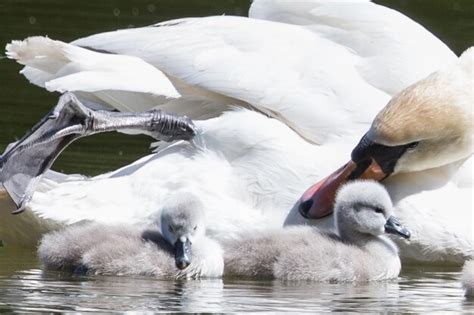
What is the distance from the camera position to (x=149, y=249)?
8.87m

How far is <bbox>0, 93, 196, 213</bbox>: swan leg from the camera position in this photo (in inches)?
387

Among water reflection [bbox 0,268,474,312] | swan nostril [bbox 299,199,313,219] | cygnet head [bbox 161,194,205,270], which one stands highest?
swan nostril [bbox 299,199,313,219]

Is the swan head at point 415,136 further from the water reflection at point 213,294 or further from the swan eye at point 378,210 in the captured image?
the water reflection at point 213,294

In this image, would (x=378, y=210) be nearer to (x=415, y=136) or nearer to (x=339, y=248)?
(x=339, y=248)

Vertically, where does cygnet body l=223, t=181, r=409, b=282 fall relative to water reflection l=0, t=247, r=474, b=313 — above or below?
above

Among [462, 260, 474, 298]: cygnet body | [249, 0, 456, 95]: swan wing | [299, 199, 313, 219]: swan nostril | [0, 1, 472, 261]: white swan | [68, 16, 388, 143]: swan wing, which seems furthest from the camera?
[249, 0, 456, 95]: swan wing

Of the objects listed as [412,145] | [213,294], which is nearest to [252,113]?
[412,145]

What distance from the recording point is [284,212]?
377 inches

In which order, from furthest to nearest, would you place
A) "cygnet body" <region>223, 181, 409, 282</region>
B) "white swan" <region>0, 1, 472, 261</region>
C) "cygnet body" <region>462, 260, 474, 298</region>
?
"white swan" <region>0, 1, 472, 261</region> → "cygnet body" <region>223, 181, 409, 282</region> → "cygnet body" <region>462, 260, 474, 298</region>

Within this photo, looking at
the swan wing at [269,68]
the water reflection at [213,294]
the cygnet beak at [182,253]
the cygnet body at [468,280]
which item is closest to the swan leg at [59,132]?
the swan wing at [269,68]

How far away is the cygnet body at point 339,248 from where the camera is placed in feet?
29.3

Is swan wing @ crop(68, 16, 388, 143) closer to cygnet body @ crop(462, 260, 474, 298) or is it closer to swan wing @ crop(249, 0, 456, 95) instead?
swan wing @ crop(249, 0, 456, 95)

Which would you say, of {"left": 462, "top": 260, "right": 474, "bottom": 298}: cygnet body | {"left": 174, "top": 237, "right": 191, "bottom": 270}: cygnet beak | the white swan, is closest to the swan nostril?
the white swan

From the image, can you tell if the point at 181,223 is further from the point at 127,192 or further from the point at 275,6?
the point at 275,6
